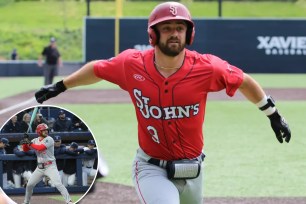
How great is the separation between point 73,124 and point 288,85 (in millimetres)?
20470

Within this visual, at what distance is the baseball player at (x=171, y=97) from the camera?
18.2ft

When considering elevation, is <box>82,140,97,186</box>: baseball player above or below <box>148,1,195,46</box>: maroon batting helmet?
below

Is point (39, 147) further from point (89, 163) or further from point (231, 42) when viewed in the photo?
point (231, 42)

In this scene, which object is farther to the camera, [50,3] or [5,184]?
[50,3]

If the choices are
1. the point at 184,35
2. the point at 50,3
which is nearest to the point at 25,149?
the point at 184,35

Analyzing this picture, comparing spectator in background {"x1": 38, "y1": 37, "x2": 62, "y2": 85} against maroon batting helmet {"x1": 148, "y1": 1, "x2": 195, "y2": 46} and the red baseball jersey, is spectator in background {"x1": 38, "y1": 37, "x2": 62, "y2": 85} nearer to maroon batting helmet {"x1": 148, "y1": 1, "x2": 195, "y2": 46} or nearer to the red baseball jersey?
the red baseball jersey

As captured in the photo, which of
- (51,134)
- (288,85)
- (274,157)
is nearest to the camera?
(51,134)

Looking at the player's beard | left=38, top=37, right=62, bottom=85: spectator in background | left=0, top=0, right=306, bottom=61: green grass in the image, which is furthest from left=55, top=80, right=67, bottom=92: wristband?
left=0, top=0, right=306, bottom=61: green grass

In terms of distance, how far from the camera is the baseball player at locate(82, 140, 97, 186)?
244 inches

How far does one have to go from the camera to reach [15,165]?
234 inches

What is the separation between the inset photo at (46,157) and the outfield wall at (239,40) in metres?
24.5

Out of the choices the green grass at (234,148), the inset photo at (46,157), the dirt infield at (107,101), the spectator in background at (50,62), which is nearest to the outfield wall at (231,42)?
the spectator in background at (50,62)

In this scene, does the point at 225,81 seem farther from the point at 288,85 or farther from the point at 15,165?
the point at 288,85

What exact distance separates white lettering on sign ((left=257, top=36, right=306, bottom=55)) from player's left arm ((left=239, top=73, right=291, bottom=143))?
25.4 metres
